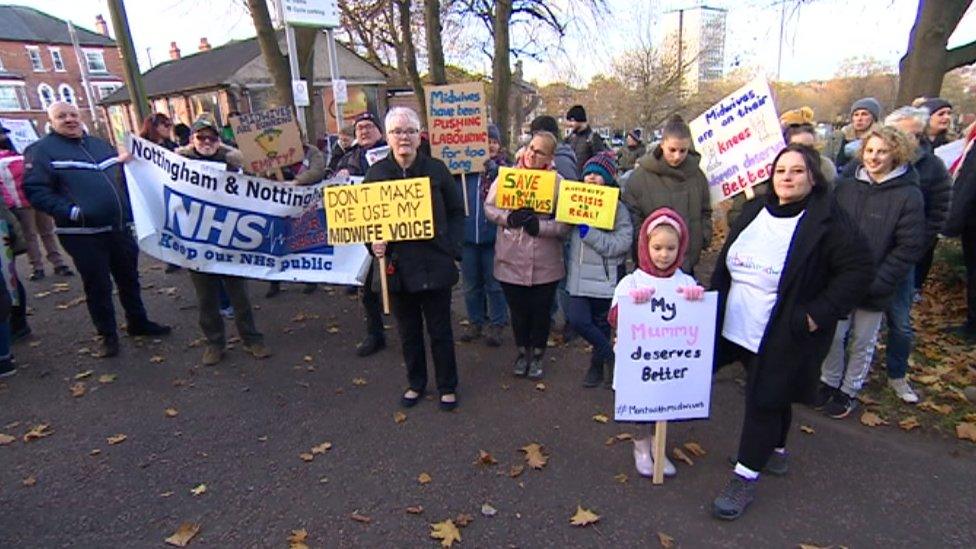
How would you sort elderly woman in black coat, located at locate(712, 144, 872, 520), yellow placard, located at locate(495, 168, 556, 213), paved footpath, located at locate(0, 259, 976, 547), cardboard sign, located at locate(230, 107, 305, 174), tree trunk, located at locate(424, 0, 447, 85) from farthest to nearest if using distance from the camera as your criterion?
tree trunk, located at locate(424, 0, 447, 85) → cardboard sign, located at locate(230, 107, 305, 174) → yellow placard, located at locate(495, 168, 556, 213) → paved footpath, located at locate(0, 259, 976, 547) → elderly woman in black coat, located at locate(712, 144, 872, 520)

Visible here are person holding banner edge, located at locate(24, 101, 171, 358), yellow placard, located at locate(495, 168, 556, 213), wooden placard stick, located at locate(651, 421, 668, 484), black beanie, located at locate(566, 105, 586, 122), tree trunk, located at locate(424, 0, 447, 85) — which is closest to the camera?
wooden placard stick, located at locate(651, 421, 668, 484)

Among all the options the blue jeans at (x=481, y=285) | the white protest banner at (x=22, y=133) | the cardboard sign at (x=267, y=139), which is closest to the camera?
the blue jeans at (x=481, y=285)

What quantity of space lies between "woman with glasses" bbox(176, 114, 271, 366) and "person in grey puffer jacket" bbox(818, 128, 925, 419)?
4.97 metres

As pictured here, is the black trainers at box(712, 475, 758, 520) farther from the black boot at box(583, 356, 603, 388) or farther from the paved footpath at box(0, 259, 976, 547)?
the black boot at box(583, 356, 603, 388)

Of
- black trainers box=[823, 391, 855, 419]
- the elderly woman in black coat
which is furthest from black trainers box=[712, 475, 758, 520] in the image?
black trainers box=[823, 391, 855, 419]

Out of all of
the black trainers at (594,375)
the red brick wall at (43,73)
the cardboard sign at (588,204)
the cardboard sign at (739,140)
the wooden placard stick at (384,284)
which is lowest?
the black trainers at (594,375)

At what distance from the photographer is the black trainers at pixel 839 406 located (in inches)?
163

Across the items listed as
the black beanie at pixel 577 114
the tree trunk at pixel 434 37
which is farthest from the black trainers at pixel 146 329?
the tree trunk at pixel 434 37

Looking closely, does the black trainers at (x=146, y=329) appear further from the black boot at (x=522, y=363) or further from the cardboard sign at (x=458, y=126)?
the black boot at (x=522, y=363)

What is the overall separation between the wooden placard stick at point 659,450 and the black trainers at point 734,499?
0.34 metres

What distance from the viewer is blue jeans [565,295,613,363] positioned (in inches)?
176

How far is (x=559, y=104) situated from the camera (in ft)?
159

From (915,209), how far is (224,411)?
5.09 meters

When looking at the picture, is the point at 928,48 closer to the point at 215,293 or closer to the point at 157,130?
the point at 215,293
